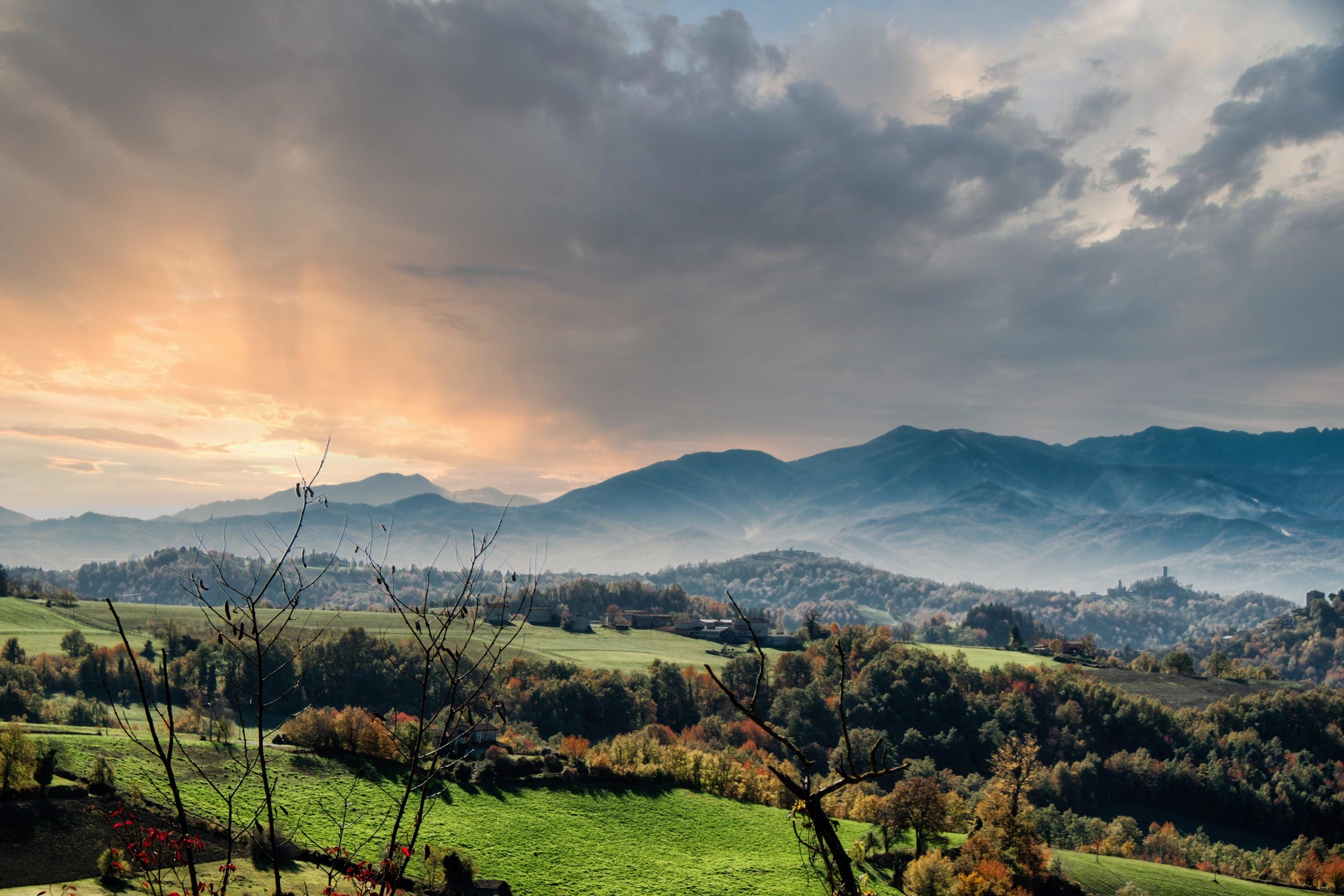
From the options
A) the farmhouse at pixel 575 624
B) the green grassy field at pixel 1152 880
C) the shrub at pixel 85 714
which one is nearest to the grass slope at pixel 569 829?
the green grassy field at pixel 1152 880

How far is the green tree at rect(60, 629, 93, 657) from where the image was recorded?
97262 mm

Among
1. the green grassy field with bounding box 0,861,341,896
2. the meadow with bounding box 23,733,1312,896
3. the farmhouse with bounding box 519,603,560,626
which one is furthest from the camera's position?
the farmhouse with bounding box 519,603,560,626

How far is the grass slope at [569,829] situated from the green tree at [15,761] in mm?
3960

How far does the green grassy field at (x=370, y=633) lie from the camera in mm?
111875

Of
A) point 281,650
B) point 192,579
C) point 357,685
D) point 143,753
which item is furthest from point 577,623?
point 192,579

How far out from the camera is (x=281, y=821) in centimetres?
3509

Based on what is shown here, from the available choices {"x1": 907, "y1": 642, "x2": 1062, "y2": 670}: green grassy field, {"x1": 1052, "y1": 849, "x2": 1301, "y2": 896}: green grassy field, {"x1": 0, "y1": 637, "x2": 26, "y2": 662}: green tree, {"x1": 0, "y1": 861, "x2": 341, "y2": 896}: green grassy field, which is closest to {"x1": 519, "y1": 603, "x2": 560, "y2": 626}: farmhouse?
{"x1": 907, "y1": 642, "x2": 1062, "y2": 670}: green grassy field

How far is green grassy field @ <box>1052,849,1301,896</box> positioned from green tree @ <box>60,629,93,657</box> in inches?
4403

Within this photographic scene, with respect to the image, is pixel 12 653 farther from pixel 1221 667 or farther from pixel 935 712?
pixel 1221 667

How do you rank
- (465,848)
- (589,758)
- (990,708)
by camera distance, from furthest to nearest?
(990,708) → (589,758) → (465,848)

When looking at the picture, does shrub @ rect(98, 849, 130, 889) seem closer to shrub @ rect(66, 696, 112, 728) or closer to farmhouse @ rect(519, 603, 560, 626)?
shrub @ rect(66, 696, 112, 728)

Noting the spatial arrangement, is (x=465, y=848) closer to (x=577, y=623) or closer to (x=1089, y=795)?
(x=1089, y=795)

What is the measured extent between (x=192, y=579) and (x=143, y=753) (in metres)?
43.1

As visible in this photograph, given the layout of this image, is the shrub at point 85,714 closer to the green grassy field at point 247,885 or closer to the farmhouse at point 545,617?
the green grassy field at point 247,885
